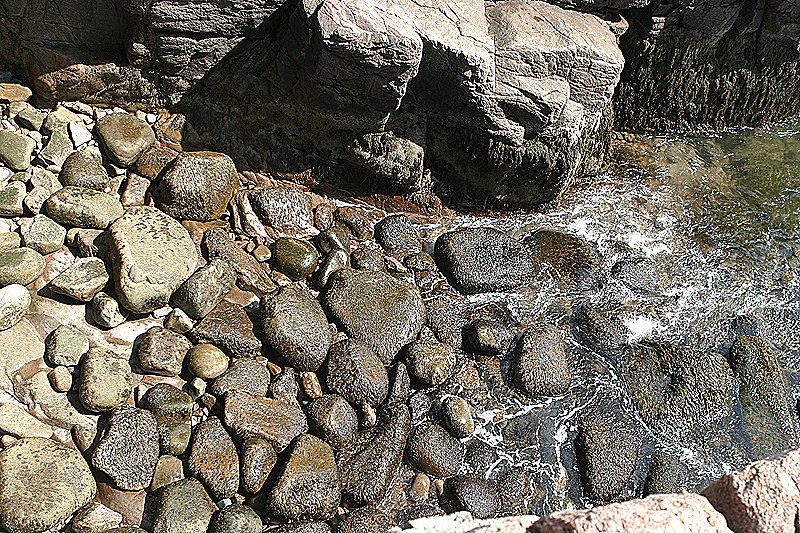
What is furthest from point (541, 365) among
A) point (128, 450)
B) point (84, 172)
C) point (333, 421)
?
point (84, 172)

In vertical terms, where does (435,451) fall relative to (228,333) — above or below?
below

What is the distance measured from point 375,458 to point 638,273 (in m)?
4.36

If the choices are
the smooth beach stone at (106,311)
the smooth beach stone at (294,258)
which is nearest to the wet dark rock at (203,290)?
the smooth beach stone at (106,311)

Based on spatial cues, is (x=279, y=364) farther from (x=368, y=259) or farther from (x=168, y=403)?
(x=368, y=259)

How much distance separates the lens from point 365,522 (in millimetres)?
5203

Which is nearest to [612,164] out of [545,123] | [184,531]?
[545,123]

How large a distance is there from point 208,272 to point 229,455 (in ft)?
6.02

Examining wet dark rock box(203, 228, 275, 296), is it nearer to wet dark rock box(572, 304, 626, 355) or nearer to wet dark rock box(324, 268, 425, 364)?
wet dark rock box(324, 268, 425, 364)

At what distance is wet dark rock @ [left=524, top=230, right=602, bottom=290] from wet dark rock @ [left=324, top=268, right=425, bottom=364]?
6.31ft

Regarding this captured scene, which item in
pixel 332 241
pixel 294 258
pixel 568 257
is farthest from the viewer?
pixel 568 257

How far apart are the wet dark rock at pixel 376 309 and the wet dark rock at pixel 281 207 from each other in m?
0.91

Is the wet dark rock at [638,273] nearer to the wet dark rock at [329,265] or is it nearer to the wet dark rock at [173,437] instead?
the wet dark rock at [329,265]

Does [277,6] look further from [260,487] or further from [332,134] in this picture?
[260,487]

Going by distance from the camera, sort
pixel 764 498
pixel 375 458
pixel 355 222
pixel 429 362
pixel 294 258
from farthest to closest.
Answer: pixel 355 222, pixel 294 258, pixel 429 362, pixel 375 458, pixel 764 498
